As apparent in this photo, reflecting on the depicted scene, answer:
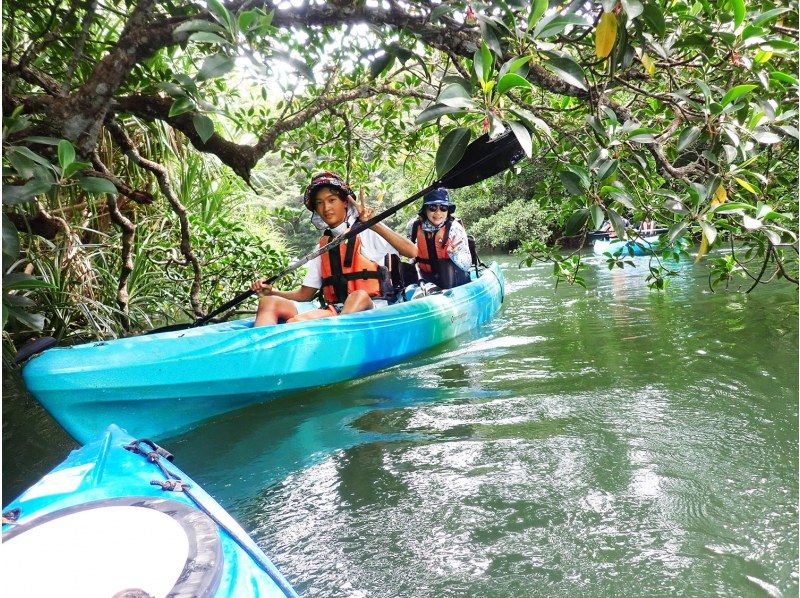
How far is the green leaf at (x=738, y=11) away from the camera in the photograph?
1821 millimetres

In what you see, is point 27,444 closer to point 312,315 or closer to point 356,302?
point 312,315

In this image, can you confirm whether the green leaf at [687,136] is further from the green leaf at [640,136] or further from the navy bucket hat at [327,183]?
the navy bucket hat at [327,183]

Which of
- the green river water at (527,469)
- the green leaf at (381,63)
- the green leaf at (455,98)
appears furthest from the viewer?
the green leaf at (381,63)

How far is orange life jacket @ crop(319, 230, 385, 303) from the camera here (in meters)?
4.02

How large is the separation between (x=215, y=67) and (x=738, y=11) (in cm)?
161

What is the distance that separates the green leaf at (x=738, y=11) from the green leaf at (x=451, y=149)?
99 centimetres

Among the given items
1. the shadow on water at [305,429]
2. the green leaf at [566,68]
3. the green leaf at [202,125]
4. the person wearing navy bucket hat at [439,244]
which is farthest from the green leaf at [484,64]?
the person wearing navy bucket hat at [439,244]

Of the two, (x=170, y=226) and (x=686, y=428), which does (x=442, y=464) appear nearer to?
(x=686, y=428)

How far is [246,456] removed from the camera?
2.86 metres

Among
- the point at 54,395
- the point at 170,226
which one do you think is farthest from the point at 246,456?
the point at 170,226

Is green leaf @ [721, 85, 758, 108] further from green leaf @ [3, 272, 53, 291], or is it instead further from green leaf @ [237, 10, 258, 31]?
green leaf @ [3, 272, 53, 291]

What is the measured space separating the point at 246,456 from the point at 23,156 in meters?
1.74

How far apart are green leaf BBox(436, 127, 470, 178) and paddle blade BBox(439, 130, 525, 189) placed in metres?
0.91

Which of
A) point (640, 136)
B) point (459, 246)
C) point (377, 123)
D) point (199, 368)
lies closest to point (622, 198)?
point (640, 136)
